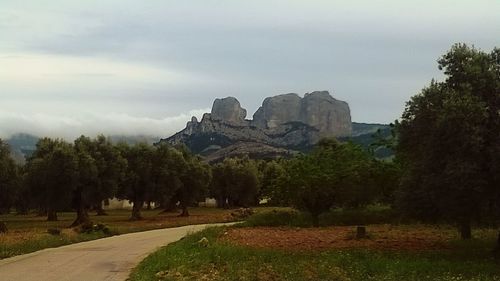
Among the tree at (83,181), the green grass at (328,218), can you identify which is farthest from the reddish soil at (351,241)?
the tree at (83,181)

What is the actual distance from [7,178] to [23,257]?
30739mm

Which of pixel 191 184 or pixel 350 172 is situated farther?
pixel 191 184

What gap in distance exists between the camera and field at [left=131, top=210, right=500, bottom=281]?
61.3 feet

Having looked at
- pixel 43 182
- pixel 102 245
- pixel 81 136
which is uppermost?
pixel 81 136

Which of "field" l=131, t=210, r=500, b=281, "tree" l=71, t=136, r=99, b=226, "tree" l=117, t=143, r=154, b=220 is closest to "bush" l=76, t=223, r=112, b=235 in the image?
"field" l=131, t=210, r=500, b=281

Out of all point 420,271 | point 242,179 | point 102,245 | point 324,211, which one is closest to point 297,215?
point 324,211

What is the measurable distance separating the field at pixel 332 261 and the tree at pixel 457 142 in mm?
2106

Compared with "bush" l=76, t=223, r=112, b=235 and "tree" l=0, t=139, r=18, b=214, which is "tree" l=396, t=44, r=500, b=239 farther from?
"tree" l=0, t=139, r=18, b=214

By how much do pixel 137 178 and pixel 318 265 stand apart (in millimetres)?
51000

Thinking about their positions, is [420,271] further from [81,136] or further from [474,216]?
[81,136]

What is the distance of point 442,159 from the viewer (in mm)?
22781

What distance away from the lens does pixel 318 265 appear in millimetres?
20578

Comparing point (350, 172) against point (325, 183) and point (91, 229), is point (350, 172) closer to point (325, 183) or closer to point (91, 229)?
point (325, 183)

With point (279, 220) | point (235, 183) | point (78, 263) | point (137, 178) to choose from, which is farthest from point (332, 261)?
point (235, 183)
